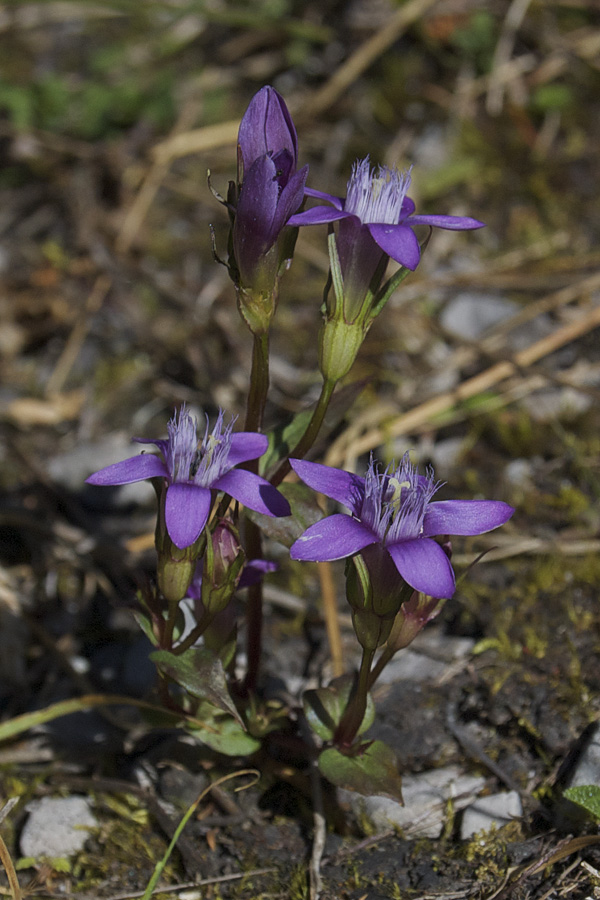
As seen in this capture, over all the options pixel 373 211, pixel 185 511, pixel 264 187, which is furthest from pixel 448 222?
pixel 185 511

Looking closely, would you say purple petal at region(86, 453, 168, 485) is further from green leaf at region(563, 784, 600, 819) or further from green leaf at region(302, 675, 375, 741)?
green leaf at region(563, 784, 600, 819)

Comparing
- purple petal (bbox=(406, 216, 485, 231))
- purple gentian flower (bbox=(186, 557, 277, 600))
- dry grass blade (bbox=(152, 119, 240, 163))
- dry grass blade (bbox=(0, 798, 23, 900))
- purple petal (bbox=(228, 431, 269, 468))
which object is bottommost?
dry grass blade (bbox=(0, 798, 23, 900))

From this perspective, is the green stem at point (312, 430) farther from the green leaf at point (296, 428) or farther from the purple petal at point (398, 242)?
the purple petal at point (398, 242)

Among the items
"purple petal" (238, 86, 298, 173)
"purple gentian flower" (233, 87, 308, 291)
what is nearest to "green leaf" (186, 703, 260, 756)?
"purple gentian flower" (233, 87, 308, 291)

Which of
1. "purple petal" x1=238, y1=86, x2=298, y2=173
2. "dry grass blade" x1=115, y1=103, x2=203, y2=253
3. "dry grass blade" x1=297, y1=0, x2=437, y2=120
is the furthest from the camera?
"dry grass blade" x1=297, y1=0, x2=437, y2=120

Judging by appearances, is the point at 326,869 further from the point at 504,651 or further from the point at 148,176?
the point at 148,176

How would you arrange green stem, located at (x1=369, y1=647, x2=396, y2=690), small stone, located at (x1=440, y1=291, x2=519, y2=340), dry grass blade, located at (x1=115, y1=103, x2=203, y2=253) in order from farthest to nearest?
dry grass blade, located at (x1=115, y1=103, x2=203, y2=253), small stone, located at (x1=440, y1=291, x2=519, y2=340), green stem, located at (x1=369, y1=647, x2=396, y2=690)

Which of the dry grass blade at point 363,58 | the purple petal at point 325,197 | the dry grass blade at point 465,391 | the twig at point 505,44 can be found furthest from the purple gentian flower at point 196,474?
the twig at point 505,44
